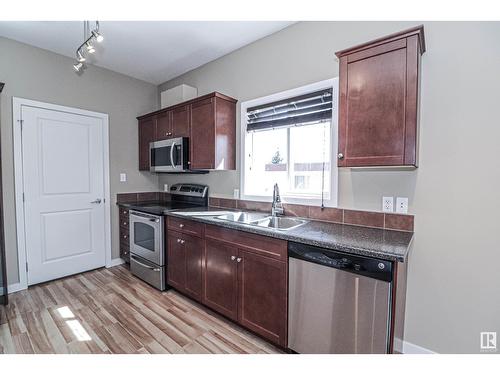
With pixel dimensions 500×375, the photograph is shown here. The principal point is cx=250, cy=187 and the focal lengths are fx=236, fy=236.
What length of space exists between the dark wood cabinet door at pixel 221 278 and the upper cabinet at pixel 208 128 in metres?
0.94

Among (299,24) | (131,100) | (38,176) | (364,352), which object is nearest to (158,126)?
(131,100)

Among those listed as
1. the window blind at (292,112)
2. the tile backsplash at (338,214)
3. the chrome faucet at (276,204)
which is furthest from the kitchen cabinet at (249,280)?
the window blind at (292,112)

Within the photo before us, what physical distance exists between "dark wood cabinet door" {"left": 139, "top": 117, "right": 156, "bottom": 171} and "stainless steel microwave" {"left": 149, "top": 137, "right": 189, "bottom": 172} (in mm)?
181

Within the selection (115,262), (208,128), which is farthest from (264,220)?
(115,262)

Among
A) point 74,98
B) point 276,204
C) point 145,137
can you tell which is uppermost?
point 74,98

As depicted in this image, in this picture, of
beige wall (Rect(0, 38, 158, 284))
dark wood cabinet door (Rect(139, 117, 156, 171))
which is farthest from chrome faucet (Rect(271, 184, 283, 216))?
beige wall (Rect(0, 38, 158, 284))

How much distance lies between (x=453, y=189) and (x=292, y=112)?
1.42 metres

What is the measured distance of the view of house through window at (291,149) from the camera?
7.08 ft

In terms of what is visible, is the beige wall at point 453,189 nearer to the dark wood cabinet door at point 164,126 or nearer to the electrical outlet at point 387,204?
the electrical outlet at point 387,204

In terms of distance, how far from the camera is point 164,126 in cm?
317

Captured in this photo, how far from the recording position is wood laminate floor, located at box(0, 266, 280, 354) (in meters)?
1.78

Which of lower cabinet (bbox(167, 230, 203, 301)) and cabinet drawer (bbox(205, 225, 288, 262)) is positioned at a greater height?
cabinet drawer (bbox(205, 225, 288, 262))

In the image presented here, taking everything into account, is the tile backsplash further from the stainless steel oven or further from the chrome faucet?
the stainless steel oven

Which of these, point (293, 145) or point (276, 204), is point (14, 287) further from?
point (293, 145)
